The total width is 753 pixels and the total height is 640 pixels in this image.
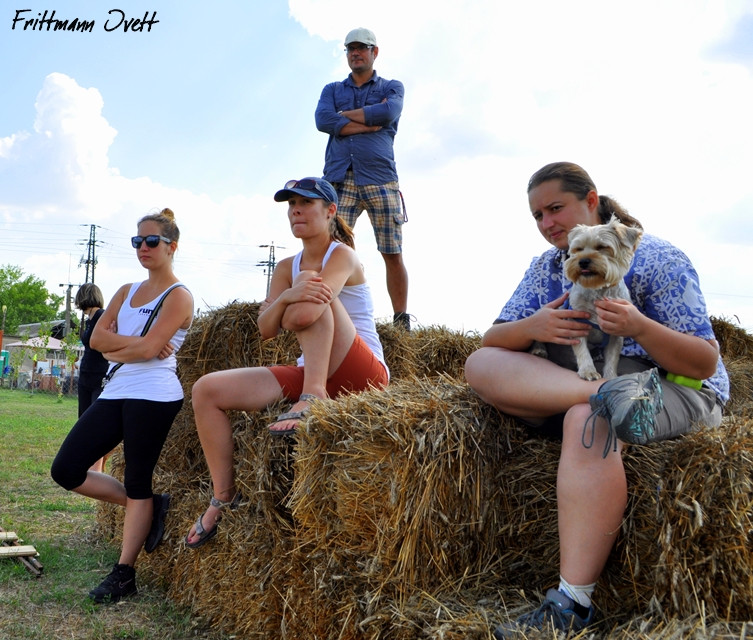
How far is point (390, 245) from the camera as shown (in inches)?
252

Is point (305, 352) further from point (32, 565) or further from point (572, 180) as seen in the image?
point (32, 565)

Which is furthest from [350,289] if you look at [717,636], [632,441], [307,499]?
[717,636]

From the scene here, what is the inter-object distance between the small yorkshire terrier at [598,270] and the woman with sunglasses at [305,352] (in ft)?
3.67

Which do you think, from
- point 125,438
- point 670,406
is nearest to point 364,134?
point 125,438

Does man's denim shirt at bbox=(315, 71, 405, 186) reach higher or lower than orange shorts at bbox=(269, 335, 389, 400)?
higher

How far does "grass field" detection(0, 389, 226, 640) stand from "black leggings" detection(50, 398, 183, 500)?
0.64 meters

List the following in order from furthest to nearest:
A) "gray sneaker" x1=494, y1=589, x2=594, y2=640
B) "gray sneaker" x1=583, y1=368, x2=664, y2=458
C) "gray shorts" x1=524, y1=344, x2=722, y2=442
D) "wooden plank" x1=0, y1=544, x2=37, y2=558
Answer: "wooden plank" x1=0, y1=544, x2=37, y2=558 → "gray shorts" x1=524, y1=344, x2=722, y2=442 → "gray sneaker" x1=583, y1=368, x2=664, y2=458 → "gray sneaker" x1=494, y1=589, x2=594, y2=640

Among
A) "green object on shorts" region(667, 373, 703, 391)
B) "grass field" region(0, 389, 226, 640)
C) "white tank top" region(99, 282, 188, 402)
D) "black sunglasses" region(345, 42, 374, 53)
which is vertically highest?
"black sunglasses" region(345, 42, 374, 53)

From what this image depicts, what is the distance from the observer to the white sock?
224cm

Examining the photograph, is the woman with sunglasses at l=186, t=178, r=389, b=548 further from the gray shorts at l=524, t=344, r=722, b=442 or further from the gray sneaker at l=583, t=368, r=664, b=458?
the gray sneaker at l=583, t=368, r=664, b=458

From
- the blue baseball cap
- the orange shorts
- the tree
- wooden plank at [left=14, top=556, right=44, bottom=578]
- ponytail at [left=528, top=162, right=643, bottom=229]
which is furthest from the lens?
the tree

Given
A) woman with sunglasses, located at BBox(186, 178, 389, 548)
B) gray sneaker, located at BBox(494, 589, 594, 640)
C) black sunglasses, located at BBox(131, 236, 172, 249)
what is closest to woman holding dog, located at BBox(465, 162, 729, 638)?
gray sneaker, located at BBox(494, 589, 594, 640)

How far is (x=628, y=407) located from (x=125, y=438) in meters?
3.03

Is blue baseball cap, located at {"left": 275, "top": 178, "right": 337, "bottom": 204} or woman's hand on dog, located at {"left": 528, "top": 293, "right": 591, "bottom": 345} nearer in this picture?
woman's hand on dog, located at {"left": 528, "top": 293, "right": 591, "bottom": 345}
